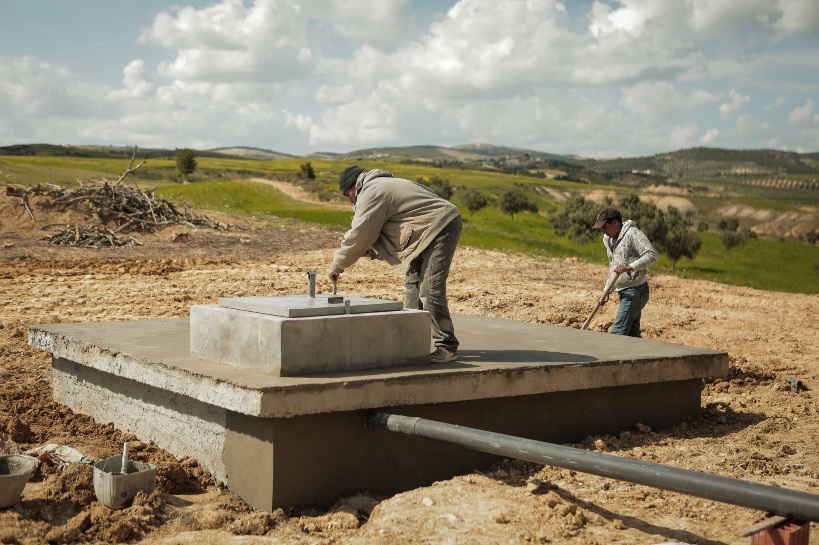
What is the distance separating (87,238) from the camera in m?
20.7

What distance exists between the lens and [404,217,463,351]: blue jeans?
662 cm

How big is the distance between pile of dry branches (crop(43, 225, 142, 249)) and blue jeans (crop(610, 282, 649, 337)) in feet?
48.0

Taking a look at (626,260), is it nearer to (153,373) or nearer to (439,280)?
(439,280)

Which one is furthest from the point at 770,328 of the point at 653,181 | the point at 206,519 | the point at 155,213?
the point at 653,181

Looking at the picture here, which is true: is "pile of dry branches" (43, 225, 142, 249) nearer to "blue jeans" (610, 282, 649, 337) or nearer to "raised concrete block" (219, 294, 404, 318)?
"blue jeans" (610, 282, 649, 337)

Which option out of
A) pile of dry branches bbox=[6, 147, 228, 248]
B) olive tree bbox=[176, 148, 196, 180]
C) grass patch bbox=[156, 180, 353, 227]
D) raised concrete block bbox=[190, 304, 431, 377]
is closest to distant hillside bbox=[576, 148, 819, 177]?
olive tree bbox=[176, 148, 196, 180]

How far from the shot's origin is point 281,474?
547cm

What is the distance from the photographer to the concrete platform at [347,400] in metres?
5.52

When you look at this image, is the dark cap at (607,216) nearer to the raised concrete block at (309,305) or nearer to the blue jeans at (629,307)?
the blue jeans at (629,307)

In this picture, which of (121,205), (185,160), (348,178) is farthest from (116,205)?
(185,160)

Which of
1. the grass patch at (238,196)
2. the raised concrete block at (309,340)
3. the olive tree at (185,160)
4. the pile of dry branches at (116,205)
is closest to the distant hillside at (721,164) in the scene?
the olive tree at (185,160)

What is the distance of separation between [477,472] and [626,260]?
11.0 feet

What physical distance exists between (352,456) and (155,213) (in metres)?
19.6

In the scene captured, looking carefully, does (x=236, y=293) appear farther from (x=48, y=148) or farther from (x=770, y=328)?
(x=48, y=148)
